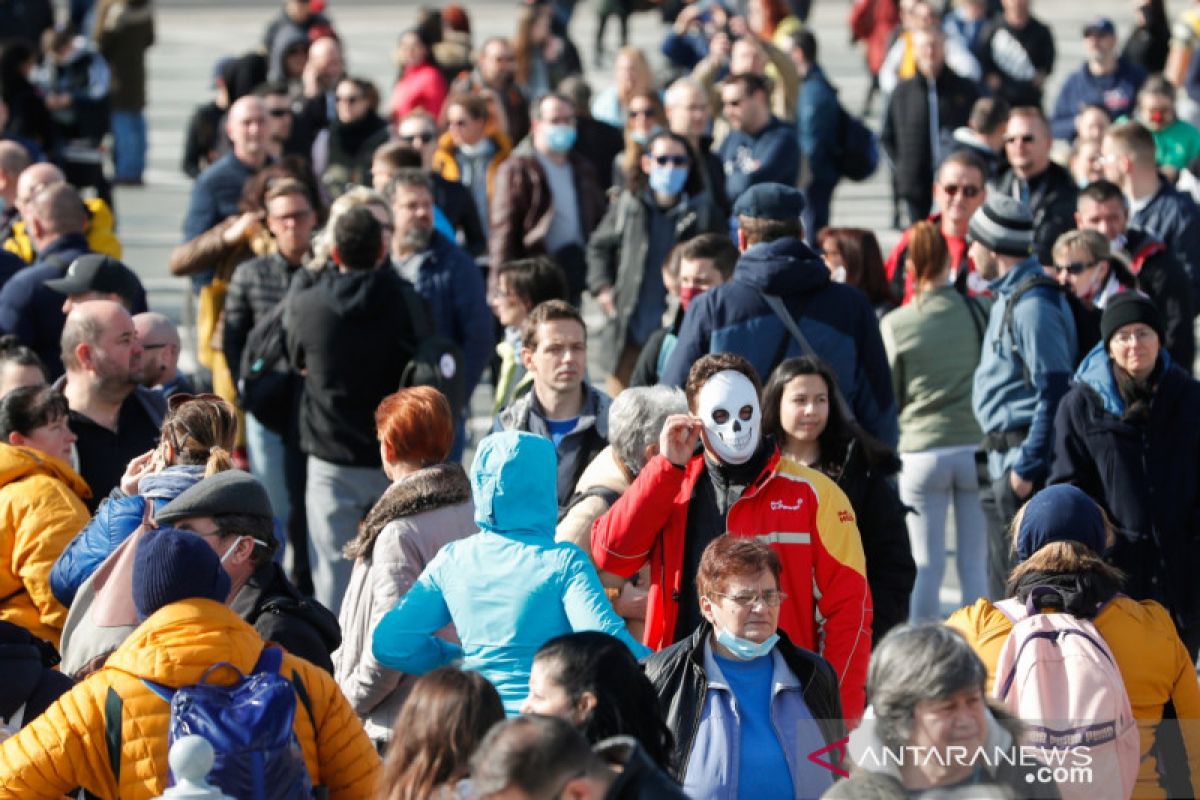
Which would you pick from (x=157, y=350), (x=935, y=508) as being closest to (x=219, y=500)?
(x=157, y=350)

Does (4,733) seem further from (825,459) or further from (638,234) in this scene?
(638,234)

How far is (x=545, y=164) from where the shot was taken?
1217 cm

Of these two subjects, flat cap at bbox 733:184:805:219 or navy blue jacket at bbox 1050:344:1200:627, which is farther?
flat cap at bbox 733:184:805:219

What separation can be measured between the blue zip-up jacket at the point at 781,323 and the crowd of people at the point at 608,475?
0.05 feet

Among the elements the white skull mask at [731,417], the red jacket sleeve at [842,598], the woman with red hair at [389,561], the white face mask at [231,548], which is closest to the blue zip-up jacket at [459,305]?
the woman with red hair at [389,561]

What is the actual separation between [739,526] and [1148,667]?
1.24m

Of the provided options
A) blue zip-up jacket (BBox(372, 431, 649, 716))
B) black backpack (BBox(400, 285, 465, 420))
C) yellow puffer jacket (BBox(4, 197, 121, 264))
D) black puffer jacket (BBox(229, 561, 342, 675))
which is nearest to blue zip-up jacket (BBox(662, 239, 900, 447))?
black backpack (BBox(400, 285, 465, 420))

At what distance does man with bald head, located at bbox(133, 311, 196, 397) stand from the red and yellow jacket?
8.83ft

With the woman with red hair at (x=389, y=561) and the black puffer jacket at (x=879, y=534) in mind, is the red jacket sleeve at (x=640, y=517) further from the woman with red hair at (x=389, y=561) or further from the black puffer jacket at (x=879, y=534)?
the black puffer jacket at (x=879, y=534)

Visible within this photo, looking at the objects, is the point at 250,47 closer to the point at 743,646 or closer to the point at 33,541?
the point at 33,541

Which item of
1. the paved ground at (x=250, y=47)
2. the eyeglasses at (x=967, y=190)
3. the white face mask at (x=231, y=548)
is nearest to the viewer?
the white face mask at (x=231, y=548)

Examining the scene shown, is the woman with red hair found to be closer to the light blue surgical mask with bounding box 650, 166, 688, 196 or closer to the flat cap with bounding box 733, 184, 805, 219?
the flat cap with bounding box 733, 184, 805, 219

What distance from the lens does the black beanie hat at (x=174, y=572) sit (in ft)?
15.9

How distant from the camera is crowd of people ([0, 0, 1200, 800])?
471cm
